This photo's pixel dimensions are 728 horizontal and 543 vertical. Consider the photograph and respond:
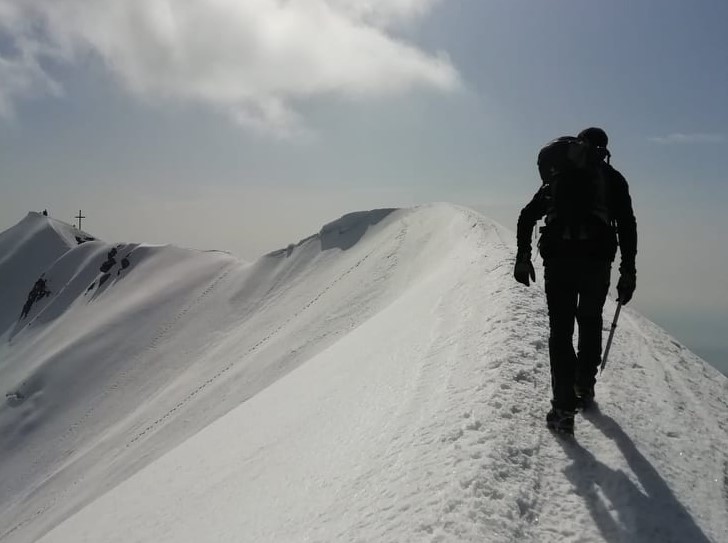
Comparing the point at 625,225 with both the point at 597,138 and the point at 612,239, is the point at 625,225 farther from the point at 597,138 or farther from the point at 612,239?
the point at 597,138

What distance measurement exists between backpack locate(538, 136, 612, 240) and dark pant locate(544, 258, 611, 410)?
0.29m

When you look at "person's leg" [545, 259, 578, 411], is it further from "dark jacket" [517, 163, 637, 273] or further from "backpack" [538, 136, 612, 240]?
"backpack" [538, 136, 612, 240]

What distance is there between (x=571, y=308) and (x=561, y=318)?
5.0 inches

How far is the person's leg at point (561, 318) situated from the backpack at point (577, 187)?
313 millimetres

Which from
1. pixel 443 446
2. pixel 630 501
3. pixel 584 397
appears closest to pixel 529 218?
pixel 584 397

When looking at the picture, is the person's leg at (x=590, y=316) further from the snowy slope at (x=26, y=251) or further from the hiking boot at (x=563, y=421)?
the snowy slope at (x=26, y=251)

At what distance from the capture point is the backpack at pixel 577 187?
477cm

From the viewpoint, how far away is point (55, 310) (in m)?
58.8

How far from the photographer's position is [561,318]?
502 cm

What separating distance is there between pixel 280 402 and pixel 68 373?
37058 millimetres

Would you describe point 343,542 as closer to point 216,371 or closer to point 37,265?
point 216,371

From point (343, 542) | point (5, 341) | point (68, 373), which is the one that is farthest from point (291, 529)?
point (5, 341)

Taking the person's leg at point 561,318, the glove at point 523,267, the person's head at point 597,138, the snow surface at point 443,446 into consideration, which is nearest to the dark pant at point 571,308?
the person's leg at point 561,318

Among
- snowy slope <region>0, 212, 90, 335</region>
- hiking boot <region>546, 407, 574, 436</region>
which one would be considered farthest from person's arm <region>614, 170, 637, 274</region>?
snowy slope <region>0, 212, 90, 335</region>
